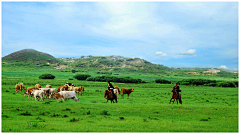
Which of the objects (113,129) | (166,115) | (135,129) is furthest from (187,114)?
(113,129)

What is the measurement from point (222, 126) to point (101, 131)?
26.5 ft

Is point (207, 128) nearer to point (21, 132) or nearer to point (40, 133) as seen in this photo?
point (40, 133)

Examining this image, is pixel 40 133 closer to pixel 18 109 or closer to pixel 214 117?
pixel 18 109

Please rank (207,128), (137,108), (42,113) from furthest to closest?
(137,108)
(42,113)
(207,128)

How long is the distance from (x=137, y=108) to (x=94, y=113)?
448cm

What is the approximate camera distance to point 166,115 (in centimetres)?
1636

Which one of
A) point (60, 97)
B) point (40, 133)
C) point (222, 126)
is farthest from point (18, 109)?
point (222, 126)

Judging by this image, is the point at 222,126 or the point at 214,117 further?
the point at 214,117

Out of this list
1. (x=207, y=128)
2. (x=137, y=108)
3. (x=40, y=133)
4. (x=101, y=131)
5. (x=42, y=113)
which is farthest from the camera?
(x=137, y=108)

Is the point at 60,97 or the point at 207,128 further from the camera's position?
the point at 60,97

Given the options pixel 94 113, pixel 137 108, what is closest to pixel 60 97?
pixel 94 113

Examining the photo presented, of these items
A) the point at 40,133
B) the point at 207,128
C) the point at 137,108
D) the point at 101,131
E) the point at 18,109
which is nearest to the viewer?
the point at 40,133

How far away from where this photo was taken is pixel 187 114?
16.8 metres

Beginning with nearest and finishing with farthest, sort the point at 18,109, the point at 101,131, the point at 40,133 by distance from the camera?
the point at 40,133 → the point at 101,131 → the point at 18,109
